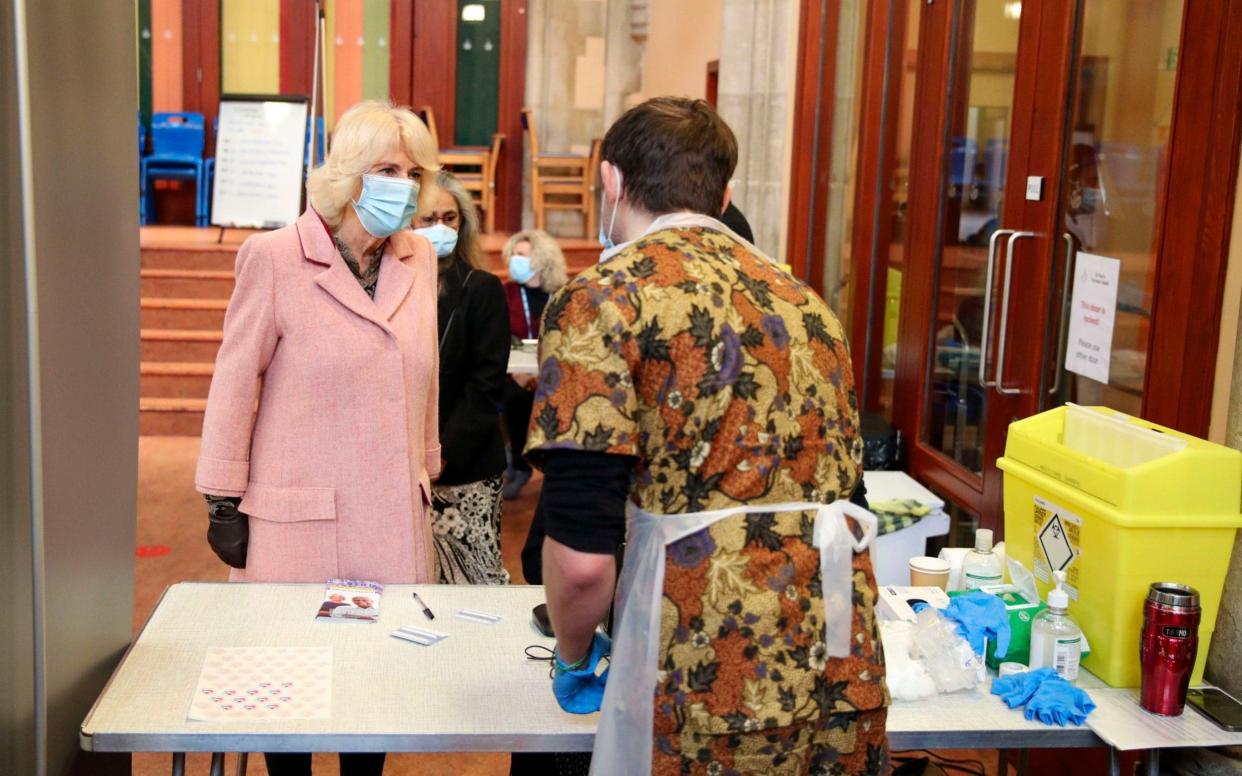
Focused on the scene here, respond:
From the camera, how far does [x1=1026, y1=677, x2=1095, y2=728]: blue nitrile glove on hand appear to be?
211 centimetres

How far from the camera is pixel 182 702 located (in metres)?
2.05

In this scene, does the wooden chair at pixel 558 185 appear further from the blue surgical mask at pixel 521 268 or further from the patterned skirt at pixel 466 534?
the patterned skirt at pixel 466 534

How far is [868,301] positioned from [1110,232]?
2.10 m

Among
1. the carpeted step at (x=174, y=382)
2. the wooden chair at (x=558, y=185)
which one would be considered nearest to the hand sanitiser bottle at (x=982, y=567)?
the carpeted step at (x=174, y=382)

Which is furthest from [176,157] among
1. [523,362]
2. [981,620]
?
[981,620]

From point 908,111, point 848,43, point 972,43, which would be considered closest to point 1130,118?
point 972,43

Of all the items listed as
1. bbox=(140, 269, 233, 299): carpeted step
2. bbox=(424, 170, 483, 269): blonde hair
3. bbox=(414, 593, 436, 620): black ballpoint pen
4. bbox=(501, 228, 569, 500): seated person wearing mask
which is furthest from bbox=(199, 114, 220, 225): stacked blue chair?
bbox=(414, 593, 436, 620): black ballpoint pen

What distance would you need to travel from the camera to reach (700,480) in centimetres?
165

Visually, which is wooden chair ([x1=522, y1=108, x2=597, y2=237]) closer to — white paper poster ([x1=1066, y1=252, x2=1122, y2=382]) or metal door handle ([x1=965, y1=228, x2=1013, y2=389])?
metal door handle ([x1=965, y1=228, x2=1013, y2=389])

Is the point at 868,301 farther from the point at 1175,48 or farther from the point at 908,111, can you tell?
the point at 1175,48

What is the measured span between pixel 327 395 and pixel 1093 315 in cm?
181

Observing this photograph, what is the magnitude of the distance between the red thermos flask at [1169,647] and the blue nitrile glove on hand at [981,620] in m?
0.23

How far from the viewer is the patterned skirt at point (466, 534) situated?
→ 11.5 ft

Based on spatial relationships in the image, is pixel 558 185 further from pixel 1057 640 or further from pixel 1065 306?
pixel 1057 640
